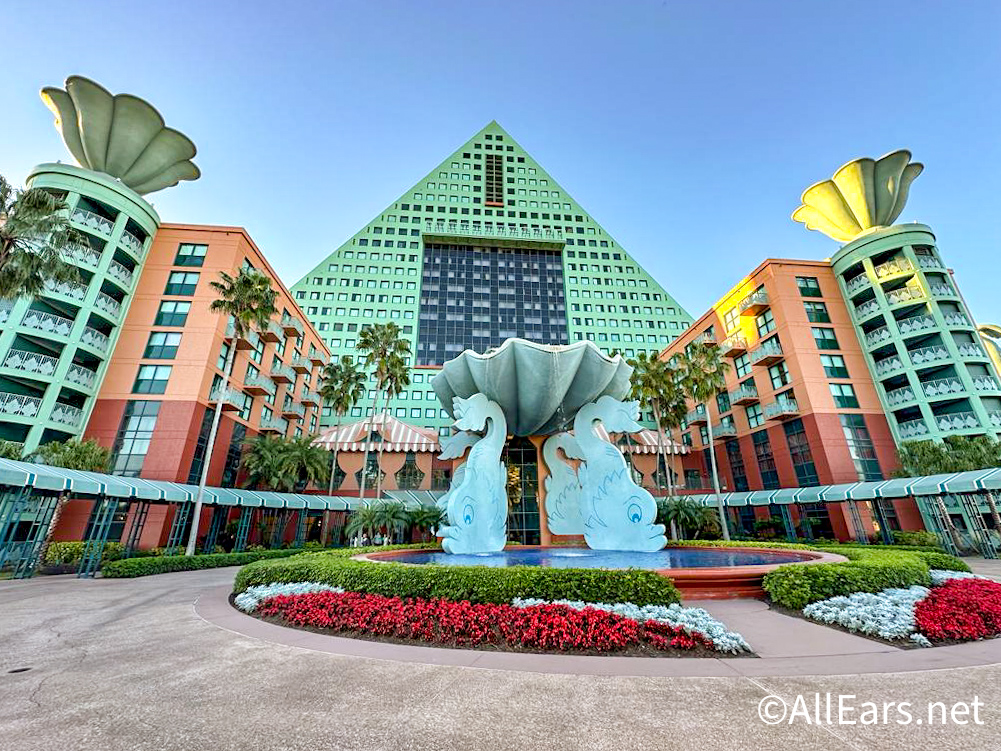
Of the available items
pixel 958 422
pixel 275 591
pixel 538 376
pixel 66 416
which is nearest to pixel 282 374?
pixel 66 416

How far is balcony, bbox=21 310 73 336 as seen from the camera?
26391 millimetres

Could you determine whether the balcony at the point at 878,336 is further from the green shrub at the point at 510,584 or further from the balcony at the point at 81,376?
the balcony at the point at 81,376

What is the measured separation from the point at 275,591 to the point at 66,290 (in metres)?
31.2

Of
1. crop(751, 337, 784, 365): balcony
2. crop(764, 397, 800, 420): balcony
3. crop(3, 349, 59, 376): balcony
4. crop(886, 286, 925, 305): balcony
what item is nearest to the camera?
crop(3, 349, 59, 376): balcony

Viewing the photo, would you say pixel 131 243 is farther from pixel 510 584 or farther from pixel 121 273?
pixel 510 584

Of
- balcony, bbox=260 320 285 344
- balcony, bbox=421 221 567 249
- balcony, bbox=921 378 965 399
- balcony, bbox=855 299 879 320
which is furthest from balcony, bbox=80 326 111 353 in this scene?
balcony, bbox=921 378 965 399

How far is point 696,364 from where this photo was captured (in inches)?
1416

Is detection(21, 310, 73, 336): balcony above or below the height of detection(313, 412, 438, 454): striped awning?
above

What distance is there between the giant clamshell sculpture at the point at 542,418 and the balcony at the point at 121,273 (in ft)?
83.7

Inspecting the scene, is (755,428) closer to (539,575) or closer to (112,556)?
(539,575)

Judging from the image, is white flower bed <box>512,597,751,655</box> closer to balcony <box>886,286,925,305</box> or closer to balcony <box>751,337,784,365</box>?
balcony <box>751,337,784,365</box>

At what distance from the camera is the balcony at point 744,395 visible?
39906 millimetres

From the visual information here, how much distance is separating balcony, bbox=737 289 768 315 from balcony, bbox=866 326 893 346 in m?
8.22

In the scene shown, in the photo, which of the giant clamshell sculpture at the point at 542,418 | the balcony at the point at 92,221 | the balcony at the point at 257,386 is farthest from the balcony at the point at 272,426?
the giant clamshell sculpture at the point at 542,418
